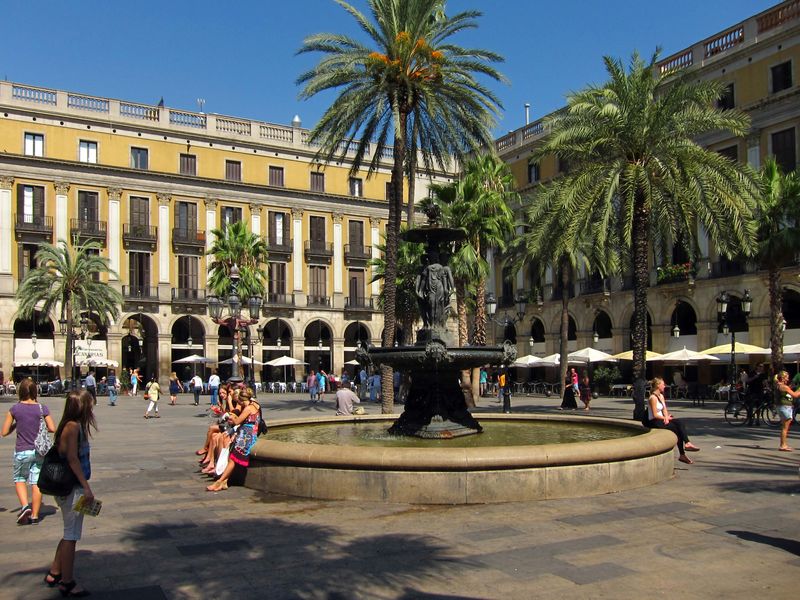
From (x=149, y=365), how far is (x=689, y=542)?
49.5 m

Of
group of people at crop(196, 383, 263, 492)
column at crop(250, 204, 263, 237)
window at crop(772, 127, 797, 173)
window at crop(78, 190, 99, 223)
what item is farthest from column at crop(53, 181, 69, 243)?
group of people at crop(196, 383, 263, 492)

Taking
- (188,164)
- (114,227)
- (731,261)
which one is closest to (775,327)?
A: (731,261)

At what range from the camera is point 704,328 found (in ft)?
123

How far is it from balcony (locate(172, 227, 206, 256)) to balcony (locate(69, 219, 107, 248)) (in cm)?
457

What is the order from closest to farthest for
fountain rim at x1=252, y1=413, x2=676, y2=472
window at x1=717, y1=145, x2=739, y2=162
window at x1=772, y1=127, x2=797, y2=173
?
1. fountain rim at x1=252, y1=413, x2=676, y2=472
2. window at x1=772, y1=127, x2=797, y2=173
3. window at x1=717, y1=145, x2=739, y2=162

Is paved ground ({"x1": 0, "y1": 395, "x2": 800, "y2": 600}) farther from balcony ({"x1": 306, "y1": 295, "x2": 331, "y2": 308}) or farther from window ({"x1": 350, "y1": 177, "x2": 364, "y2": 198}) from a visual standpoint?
window ({"x1": 350, "y1": 177, "x2": 364, "y2": 198})

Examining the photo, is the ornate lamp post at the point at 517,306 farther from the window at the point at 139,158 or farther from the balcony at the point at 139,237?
the window at the point at 139,158

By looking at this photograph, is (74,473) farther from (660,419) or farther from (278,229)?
(278,229)

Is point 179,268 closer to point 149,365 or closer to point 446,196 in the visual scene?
point 149,365

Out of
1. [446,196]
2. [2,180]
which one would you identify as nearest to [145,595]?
[446,196]

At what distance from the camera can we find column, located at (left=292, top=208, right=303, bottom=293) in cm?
5706

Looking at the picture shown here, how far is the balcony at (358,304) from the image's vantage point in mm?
58875

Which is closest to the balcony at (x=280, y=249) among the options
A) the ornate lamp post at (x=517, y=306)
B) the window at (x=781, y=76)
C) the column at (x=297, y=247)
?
the column at (x=297, y=247)

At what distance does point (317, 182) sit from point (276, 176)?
3274mm
